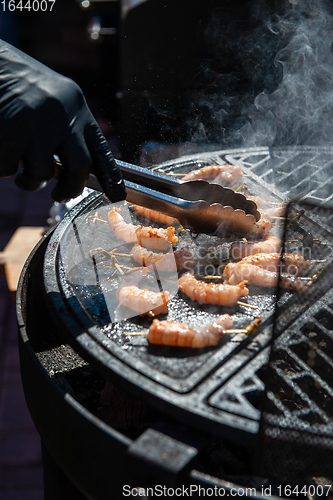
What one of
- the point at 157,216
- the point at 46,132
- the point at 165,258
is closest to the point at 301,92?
the point at 157,216

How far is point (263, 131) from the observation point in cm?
508

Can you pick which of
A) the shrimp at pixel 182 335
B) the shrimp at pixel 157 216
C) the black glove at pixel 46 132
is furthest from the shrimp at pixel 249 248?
the black glove at pixel 46 132

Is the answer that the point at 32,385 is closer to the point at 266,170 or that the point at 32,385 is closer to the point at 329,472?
the point at 329,472

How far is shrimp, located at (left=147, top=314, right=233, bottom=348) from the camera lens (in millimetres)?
2129

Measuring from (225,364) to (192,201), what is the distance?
3.90ft

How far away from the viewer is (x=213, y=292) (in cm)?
243

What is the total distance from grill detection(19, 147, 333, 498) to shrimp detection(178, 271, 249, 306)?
0.07 m

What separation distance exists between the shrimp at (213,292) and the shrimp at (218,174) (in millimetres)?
1245

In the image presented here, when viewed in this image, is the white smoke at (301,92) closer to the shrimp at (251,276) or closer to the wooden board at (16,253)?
the shrimp at (251,276)

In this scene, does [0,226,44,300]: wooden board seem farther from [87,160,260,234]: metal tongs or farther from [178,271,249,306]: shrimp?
[178,271,249,306]: shrimp

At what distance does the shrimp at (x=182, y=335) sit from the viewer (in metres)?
2.13

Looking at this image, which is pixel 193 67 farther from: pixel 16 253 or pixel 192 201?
pixel 16 253

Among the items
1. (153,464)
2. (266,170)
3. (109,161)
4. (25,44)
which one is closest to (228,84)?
(266,170)

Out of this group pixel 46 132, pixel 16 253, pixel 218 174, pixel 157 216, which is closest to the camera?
pixel 46 132
